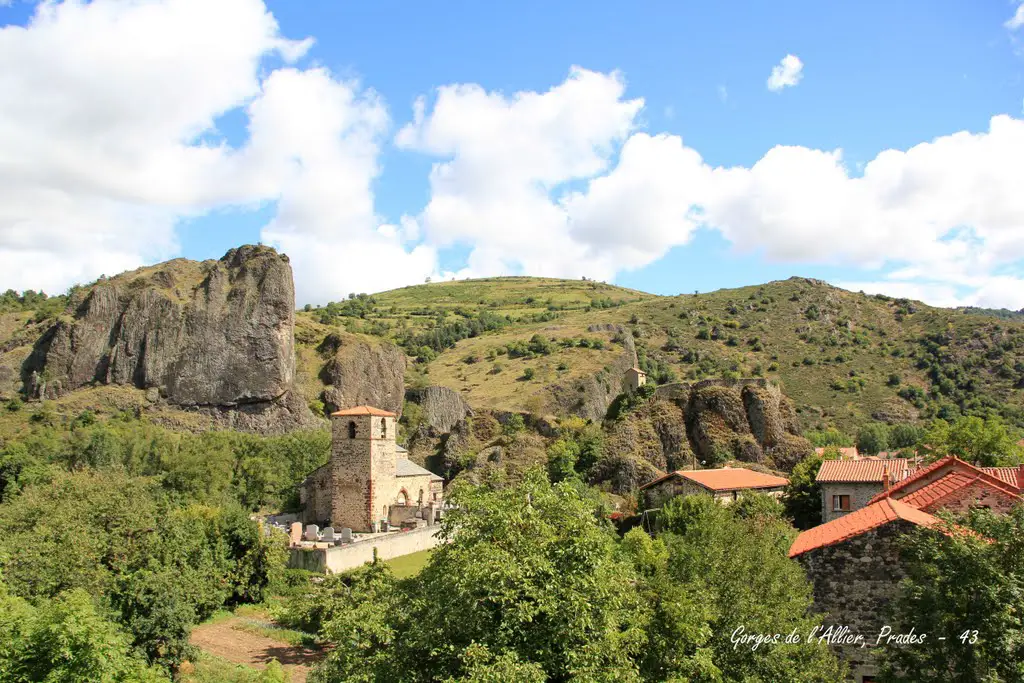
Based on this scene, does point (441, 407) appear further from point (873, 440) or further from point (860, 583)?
point (860, 583)

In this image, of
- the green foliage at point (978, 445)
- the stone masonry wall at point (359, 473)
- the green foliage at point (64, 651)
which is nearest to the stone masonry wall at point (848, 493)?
the green foliage at point (978, 445)

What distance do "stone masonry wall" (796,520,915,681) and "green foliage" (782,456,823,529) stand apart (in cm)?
1726

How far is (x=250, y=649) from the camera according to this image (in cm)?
2431

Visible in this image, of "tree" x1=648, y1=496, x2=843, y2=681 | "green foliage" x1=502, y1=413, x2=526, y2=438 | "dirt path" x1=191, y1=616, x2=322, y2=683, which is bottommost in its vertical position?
"dirt path" x1=191, y1=616, x2=322, y2=683

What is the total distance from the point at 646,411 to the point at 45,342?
57.3 metres

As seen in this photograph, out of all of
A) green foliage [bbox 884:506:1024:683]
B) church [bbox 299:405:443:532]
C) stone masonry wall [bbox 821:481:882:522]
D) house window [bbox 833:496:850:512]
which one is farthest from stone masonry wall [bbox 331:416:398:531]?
green foliage [bbox 884:506:1024:683]

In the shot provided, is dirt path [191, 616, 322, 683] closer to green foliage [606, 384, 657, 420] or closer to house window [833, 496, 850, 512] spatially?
house window [833, 496, 850, 512]

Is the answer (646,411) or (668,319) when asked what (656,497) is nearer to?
(646,411)

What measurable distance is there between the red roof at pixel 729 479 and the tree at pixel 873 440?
1407 inches

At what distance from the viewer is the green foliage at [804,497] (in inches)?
1174

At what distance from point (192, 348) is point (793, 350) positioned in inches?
2841

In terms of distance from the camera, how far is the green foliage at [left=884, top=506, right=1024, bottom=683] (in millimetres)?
9844

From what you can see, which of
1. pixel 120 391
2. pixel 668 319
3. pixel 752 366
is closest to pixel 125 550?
pixel 120 391

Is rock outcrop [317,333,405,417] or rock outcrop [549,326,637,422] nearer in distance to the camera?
rock outcrop [549,326,637,422]
